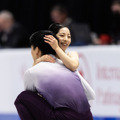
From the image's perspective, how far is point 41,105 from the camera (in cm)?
346

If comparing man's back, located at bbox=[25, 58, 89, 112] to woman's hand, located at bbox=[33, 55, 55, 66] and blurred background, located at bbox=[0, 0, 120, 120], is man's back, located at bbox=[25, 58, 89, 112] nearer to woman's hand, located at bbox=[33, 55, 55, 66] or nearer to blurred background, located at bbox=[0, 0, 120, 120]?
woman's hand, located at bbox=[33, 55, 55, 66]

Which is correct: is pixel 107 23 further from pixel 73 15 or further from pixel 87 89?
pixel 87 89

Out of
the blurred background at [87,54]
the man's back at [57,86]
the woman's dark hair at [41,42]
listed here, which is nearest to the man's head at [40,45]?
the woman's dark hair at [41,42]

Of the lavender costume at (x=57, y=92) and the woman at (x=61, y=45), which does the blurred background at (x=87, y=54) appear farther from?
the lavender costume at (x=57, y=92)

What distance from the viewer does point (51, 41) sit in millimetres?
3553

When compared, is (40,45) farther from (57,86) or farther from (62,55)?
(57,86)

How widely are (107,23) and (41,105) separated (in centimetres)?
649

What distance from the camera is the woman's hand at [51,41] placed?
140 inches

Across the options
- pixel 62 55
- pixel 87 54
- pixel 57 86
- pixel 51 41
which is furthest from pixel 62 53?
pixel 87 54

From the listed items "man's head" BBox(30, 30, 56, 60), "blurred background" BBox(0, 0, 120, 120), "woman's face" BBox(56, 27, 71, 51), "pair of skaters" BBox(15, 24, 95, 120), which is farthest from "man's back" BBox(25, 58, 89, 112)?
"blurred background" BBox(0, 0, 120, 120)

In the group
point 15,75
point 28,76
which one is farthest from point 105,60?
point 28,76

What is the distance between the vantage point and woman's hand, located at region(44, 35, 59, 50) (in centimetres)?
356

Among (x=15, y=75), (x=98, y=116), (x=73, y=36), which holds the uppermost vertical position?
(x=73, y=36)

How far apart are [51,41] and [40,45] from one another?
0.11 m
